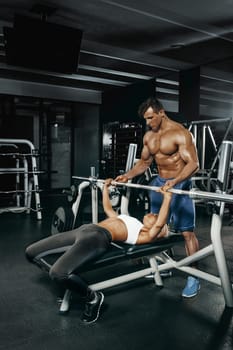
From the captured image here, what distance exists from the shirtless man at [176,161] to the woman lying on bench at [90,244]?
29 cm

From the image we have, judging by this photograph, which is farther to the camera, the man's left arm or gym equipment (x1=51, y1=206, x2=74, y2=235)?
gym equipment (x1=51, y1=206, x2=74, y2=235)

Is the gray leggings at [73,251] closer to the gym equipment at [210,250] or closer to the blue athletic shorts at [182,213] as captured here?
the gym equipment at [210,250]

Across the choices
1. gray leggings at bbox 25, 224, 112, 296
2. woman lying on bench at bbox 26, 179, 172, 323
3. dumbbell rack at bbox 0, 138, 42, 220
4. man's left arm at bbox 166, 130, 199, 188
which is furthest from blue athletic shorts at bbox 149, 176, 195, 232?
dumbbell rack at bbox 0, 138, 42, 220

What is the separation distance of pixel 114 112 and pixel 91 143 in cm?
98

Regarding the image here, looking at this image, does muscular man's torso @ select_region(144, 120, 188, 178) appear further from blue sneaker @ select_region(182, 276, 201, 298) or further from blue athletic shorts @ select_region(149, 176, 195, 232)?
blue sneaker @ select_region(182, 276, 201, 298)

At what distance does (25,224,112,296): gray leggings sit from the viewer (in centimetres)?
176

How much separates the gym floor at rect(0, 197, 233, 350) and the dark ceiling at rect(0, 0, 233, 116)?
276cm

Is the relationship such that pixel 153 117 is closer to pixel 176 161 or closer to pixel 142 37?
pixel 176 161

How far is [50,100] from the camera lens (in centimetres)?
757

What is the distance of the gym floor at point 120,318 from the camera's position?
171 cm

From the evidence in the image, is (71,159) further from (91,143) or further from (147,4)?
(147,4)

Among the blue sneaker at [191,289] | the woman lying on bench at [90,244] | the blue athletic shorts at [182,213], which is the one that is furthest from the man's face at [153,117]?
the blue sneaker at [191,289]

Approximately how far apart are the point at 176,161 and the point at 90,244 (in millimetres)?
990

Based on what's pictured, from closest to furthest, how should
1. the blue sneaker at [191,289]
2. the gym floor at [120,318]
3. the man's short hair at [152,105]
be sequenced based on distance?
1. the gym floor at [120,318]
2. the blue sneaker at [191,289]
3. the man's short hair at [152,105]
